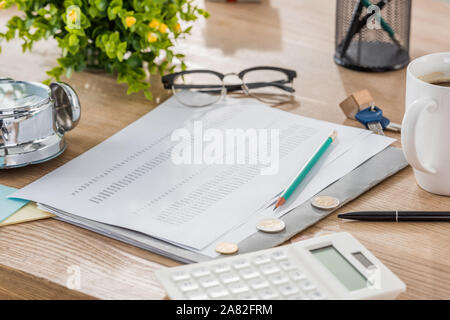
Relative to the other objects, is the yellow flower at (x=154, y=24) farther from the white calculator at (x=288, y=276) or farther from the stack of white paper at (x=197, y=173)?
the white calculator at (x=288, y=276)

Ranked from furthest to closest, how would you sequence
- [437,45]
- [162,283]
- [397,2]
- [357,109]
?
[437,45] < [397,2] < [357,109] < [162,283]

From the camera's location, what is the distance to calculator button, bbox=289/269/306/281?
2.01 feet

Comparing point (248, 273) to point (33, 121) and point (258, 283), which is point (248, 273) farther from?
point (33, 121)

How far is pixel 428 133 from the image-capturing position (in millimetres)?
751

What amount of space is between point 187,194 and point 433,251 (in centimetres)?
31

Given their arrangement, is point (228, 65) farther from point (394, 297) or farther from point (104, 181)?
point (394, 297)

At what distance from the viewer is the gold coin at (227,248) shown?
2.25ft

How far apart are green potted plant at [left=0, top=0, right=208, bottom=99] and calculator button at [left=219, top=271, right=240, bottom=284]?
50cm

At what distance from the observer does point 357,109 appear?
0.97m

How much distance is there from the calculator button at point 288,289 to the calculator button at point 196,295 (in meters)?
0.07

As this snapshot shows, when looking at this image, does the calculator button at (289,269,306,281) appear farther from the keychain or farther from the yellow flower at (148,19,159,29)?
the yellow flower at (148,19,159,29)

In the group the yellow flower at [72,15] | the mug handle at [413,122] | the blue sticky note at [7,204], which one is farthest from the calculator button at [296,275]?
the yellow flower at [72,15]

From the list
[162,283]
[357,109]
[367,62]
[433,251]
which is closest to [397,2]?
[367,62]

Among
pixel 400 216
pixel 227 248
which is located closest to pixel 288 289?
pixel 227 248
